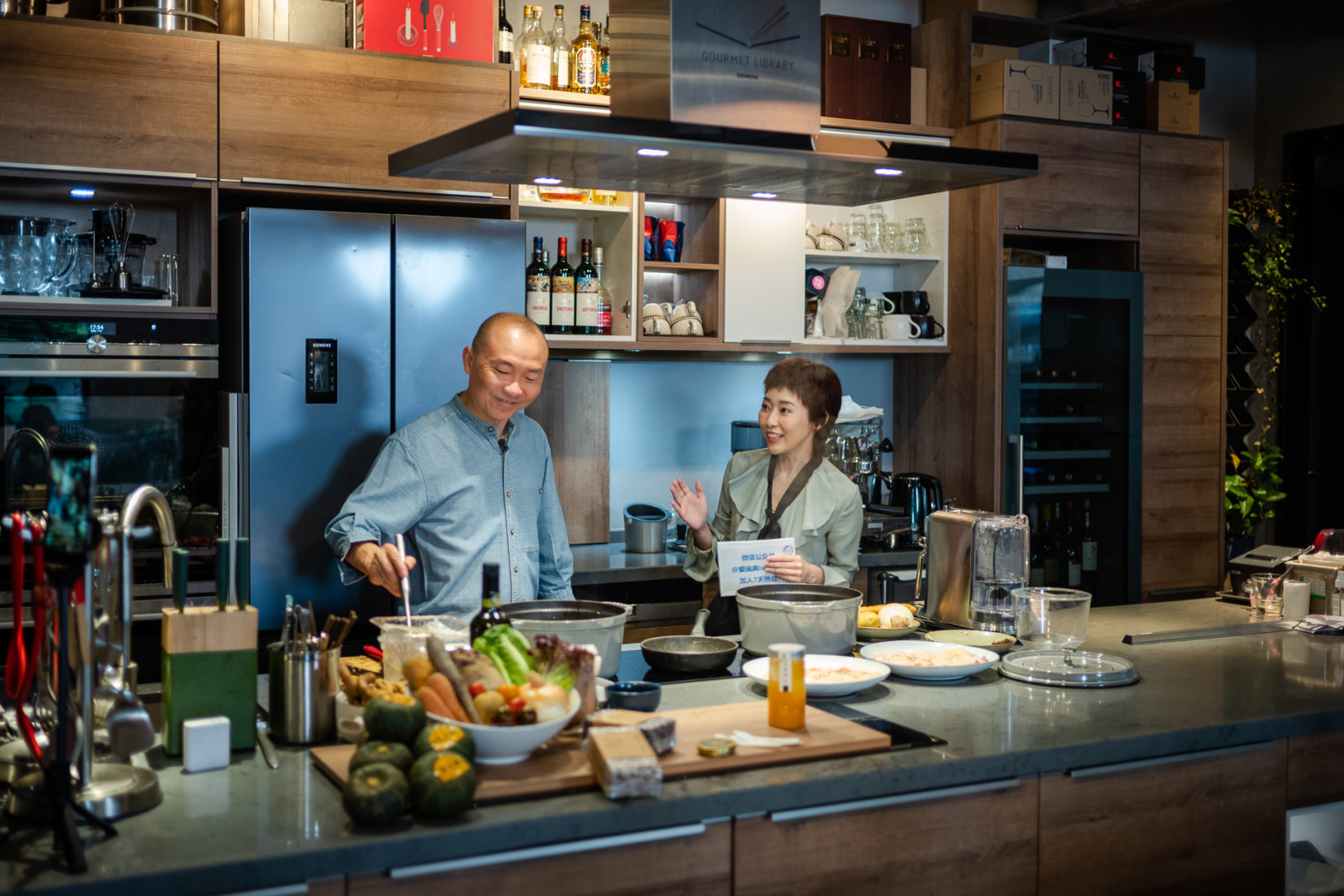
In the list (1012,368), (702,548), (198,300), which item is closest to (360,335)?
(198,300)

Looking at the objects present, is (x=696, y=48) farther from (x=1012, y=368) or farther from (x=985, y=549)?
(x=1012, y=368)

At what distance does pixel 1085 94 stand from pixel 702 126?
324cm

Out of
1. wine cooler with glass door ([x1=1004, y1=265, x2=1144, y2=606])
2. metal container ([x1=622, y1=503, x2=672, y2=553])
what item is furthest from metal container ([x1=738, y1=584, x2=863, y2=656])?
wine cooler with glass door ([x1=1004, y1=265, x2=1144, y2=606])

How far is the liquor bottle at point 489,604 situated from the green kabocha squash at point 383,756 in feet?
1.05

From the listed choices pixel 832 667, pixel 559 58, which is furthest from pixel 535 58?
pixel 832 667

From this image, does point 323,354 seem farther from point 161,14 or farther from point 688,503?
point 688,503

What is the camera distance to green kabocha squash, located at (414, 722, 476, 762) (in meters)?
1.54

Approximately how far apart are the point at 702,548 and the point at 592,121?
1.50 m

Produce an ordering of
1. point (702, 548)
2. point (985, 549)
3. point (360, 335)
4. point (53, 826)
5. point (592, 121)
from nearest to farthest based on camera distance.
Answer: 1. point (53, 826)
2. point (592, 121)
3. point (985, 549)
4. point (702, 548)
5. point (360, 335)

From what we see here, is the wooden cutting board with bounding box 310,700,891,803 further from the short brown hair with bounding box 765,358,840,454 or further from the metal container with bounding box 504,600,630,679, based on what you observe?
the short brown hair with bounding box 765,358,840,454

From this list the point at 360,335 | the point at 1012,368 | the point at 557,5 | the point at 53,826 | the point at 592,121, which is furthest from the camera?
the point at 1012,368

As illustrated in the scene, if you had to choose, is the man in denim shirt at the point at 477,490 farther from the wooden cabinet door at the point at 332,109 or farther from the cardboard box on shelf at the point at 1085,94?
the cardboard box on shelf at the point at 1085,94

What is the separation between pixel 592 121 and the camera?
1854 mm

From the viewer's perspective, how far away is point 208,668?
68.2 inches
